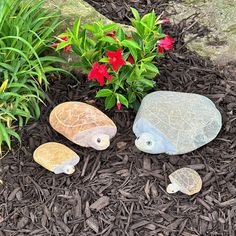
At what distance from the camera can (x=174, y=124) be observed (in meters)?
2.73

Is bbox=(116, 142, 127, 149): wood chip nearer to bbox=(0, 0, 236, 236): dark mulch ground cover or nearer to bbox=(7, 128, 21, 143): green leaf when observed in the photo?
bbox=(0, 0, 236, 236): dark mulch ground cover

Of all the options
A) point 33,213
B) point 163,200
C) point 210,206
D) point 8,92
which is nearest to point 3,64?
point 8,92

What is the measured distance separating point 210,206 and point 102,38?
111cm

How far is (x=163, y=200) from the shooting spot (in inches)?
103

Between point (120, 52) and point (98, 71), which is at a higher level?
point (120, 52)

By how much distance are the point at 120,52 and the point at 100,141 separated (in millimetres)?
516

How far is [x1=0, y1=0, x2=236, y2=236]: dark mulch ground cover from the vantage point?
8.26ft

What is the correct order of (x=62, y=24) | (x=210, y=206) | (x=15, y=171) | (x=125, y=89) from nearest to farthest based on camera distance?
(x=210, y=206) < (x=15, y=171) < (x=125, y=89) < (x=62, y=24)

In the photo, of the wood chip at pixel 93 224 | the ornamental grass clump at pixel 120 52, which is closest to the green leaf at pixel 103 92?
the ornamental grass clump at pixel 120 52

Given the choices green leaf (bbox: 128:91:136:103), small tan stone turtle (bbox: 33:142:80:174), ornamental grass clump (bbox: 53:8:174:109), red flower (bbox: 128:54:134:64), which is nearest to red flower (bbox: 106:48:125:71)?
ornamental grass clump (bbox: 53:8:174:109)

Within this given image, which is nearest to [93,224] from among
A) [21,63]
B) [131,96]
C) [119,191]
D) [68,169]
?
[119,191]

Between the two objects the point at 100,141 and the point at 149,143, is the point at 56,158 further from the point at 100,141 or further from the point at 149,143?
the point at 149,143

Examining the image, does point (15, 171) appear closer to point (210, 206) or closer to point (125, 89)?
point (125, 89)

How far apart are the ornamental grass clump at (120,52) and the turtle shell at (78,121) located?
0.40 feet
